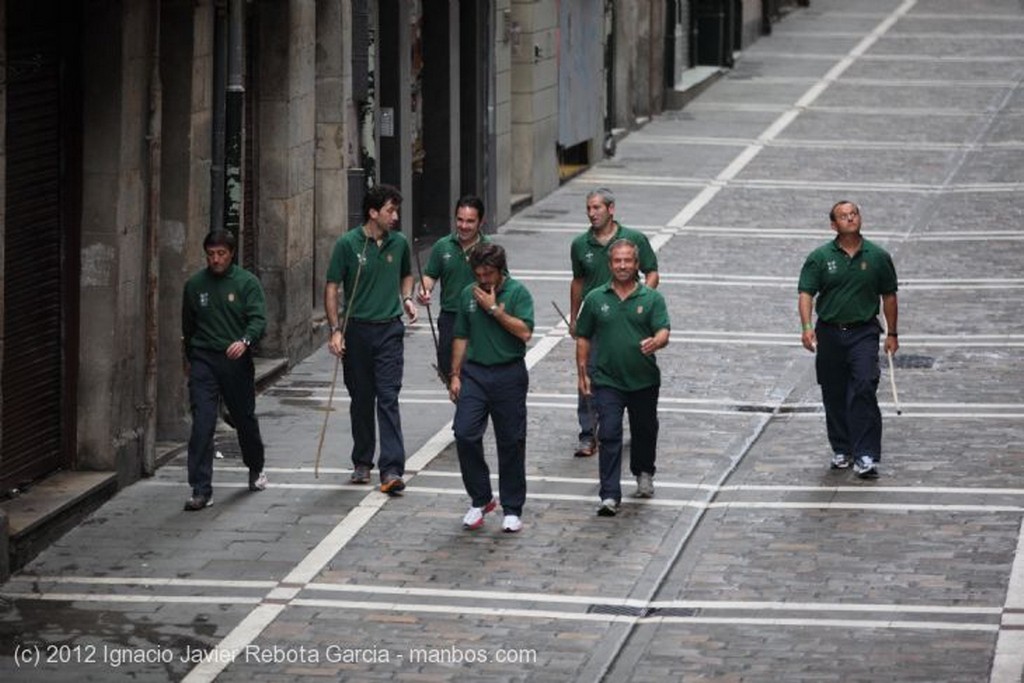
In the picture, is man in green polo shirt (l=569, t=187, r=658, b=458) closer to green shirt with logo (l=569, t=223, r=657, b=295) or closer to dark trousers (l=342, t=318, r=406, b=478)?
green shirt with logo (l=569, t=223, r=657, b=295)

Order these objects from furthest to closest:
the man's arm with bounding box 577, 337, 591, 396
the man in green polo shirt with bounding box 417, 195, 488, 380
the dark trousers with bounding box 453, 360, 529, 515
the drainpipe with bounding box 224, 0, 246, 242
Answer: the drainpipe with bounding box 224, 0, 246, 242 < the man in green polo shirt with bounding box 417, 195, 488, 380 < the man's arm with bounding box 577, 337, 591, 396 < the dark trousers with bounding box 453, 360, 529, 515

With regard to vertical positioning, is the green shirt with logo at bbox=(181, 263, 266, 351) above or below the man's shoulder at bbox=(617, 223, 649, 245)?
below

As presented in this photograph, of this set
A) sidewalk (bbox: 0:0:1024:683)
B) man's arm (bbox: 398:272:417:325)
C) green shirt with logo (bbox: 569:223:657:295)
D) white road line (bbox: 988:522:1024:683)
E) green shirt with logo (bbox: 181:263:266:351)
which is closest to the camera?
white road line (bbox: 988:522:1024:683)

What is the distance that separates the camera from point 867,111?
40125mm

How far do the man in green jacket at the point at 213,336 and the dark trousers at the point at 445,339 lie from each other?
1911 mm

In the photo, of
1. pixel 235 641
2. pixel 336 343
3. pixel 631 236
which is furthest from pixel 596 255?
pixel 235 641

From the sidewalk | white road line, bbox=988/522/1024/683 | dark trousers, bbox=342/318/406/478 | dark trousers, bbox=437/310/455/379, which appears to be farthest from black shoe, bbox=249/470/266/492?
white road line, bbox=988/522/1024/683

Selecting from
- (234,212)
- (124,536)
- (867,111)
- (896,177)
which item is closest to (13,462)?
(124,536)

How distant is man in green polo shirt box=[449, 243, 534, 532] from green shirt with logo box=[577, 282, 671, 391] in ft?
1.81

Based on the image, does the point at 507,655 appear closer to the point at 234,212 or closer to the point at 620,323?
the point at 620,323

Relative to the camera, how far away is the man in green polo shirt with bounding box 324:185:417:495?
648 inches

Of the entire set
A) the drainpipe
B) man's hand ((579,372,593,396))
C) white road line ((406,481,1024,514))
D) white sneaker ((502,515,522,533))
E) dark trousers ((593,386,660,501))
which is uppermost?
the drainpipe

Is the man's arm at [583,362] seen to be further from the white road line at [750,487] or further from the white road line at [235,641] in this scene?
the white road line at [235,641]

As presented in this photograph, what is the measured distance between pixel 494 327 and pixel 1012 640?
385 centimetres
